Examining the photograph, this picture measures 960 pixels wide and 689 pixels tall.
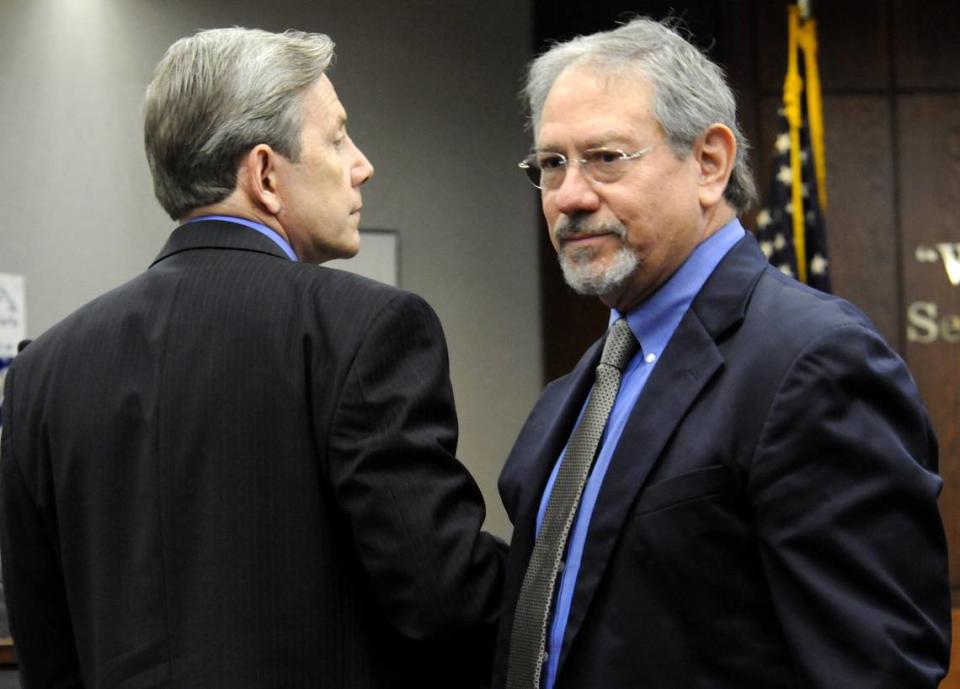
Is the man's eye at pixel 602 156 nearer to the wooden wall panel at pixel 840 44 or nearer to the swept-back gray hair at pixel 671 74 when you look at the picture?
the swept-back gray hair at pixel 671 74

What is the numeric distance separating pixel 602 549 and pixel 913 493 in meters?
0.38

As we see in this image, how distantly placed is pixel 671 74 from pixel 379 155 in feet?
15.2

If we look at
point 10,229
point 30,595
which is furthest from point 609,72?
point 10,229

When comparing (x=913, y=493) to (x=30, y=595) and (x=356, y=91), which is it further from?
(x=356, y=91)

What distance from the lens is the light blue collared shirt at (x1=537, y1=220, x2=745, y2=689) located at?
6.05 ft

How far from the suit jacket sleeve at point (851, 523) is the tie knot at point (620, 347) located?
1.18ft

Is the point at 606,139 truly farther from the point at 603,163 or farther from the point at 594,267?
the point at 594,267

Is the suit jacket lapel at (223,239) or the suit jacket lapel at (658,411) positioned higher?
the suit jacket lapel at (223,239)

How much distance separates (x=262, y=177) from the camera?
2021 millimetres

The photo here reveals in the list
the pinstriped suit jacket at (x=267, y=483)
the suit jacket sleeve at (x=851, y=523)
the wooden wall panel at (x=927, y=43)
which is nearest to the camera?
the suit jacket sleeve at (x=851, y=523)

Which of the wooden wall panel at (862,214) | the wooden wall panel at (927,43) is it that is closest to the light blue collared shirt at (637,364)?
the wooden wall panel at (862,214)

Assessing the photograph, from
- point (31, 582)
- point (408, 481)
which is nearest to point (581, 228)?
point (408, 481)

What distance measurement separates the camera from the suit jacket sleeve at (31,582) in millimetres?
2070

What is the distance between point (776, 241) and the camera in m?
5.73
